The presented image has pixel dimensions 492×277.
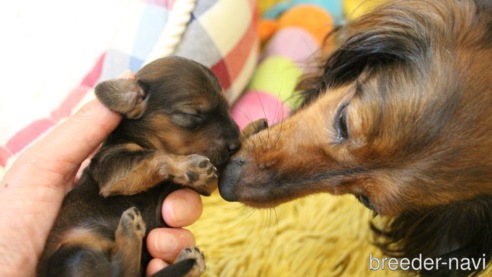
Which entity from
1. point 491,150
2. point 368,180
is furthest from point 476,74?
point 368,180

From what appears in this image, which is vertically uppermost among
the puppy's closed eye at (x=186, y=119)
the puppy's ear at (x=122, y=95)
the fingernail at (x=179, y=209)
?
the puppy's ear at (x=122, y=95)

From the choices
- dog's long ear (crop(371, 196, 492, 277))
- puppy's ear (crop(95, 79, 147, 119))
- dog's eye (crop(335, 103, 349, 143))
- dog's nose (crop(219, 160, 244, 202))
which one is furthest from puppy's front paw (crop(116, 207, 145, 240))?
dog's long ear (crop(371, 196, 492, 277))

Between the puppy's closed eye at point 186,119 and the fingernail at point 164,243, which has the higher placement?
the puppy's closed eye at point 186,119

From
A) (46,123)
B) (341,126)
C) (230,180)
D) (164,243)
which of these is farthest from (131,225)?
(46,123)

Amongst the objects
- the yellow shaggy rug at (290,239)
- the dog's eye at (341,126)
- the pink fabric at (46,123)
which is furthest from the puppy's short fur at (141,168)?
the pink fabric at (46,123)

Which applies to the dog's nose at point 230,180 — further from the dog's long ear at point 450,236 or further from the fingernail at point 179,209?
the dog's long ear at point 450,236

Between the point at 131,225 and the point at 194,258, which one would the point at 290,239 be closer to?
the point at 194,258

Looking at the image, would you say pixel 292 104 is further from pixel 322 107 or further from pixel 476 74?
pixel 476 74
